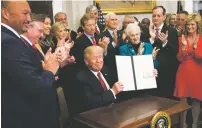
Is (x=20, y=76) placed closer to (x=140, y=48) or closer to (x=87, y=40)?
(x=140, y=48)

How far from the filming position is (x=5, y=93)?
173cm

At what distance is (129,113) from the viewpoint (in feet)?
6.95

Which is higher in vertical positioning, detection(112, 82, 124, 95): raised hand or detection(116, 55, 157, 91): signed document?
detection(116, 55, 157, 91): signed document

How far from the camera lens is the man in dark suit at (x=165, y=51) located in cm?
338

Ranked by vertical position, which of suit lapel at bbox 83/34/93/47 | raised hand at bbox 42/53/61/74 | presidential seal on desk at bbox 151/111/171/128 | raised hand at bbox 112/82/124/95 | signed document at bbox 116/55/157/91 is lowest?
presidential seal on desk at bbox 151/111/171/128

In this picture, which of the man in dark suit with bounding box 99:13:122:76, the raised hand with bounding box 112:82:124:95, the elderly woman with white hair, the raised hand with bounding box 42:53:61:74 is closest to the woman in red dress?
the elderly woman with white hair

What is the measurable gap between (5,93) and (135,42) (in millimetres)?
1601

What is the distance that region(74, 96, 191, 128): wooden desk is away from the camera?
1.95 meters

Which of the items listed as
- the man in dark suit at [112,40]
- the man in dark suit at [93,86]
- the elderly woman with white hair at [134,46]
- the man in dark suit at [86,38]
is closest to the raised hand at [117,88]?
the man in dark suit at [93,86]

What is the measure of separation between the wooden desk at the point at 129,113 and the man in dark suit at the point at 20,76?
0.38 m

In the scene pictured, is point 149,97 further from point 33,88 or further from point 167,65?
point 33,88

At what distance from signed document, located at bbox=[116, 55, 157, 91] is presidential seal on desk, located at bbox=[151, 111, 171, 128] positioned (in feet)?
1.51

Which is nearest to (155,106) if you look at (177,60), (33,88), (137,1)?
(33,88)

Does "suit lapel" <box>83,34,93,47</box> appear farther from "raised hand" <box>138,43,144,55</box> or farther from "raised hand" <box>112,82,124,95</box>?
"raised hand" <box>112,82,124,95</box>
